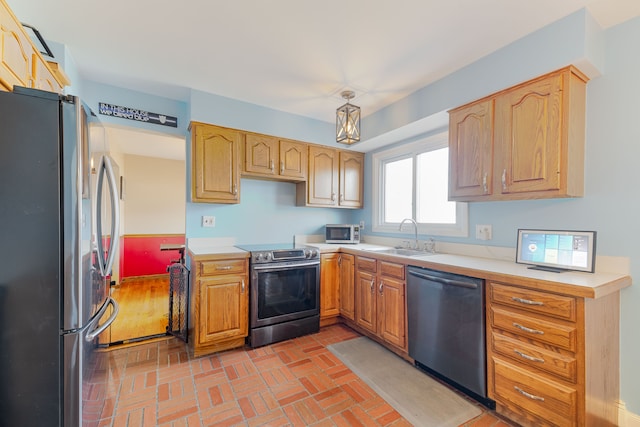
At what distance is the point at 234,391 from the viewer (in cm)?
194

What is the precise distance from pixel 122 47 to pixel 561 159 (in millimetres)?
3114

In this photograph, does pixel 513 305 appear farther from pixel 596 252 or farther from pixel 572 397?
pixel 596 252

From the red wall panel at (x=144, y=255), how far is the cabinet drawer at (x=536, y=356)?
551 centimetres

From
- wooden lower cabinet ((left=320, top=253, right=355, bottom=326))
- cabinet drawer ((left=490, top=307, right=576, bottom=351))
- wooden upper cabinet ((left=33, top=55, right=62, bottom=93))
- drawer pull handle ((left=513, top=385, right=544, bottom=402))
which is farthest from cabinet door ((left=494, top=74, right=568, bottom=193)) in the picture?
wooden upper cabinet ((left=33, top=55, right=62, bottom=93))

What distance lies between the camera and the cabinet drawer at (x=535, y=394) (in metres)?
1.38

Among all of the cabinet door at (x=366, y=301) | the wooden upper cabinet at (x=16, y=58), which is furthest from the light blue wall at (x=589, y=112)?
the wooden upper cabinet at (x=16, y=58)

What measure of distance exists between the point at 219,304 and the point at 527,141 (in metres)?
2.71

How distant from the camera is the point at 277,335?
267 centimetres

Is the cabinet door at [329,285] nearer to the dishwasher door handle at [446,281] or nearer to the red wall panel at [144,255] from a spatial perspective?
the dishwasher door handle at [446,281]

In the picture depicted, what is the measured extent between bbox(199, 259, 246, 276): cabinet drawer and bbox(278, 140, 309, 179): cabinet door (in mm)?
1124

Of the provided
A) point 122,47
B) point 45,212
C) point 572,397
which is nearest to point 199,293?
point 45,212

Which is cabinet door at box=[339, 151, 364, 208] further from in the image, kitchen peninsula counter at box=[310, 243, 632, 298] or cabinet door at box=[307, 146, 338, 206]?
kitchen peninsula counter at box=[310, 243, 632, 298]

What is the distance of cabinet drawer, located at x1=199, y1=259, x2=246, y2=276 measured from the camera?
240cm

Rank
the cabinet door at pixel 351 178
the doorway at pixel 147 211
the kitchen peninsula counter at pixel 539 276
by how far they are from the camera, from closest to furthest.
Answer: the kitchen peninsula counter at pixel 539 276 → the cabinet door at pixel 351 178 → the doorway at pixel 147 211
